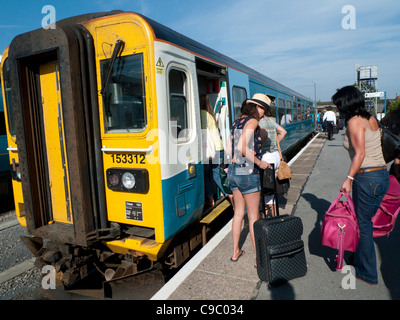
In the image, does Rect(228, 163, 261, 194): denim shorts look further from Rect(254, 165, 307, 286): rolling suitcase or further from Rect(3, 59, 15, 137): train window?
Rect(3, 59, 15, 137): train window

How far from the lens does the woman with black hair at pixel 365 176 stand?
9.18ft

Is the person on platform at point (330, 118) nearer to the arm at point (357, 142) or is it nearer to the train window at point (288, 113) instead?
the train window at point (288, 113)

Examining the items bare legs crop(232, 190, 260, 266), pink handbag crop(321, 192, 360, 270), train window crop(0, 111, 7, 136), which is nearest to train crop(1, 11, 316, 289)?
bare legs crop(232, 190, 260, 266)

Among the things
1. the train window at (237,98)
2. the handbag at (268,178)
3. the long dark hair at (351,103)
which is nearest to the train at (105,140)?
the handbag at (268,178)

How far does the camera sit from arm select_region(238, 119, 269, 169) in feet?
10.1

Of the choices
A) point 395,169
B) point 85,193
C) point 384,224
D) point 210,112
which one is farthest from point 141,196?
point 395,169

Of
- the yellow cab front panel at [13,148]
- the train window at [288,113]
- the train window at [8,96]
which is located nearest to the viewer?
the train window at [8,96]

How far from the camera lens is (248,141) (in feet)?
10.1

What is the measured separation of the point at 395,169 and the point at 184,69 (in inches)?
123

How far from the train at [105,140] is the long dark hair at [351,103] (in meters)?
1.56

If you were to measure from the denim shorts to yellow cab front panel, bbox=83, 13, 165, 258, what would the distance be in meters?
0.82

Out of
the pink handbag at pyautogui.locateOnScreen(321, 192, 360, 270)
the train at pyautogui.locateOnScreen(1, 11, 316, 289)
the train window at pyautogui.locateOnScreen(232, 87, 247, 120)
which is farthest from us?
the train window at pyautogui.locateOnScreen(232, 87, 247, 120)

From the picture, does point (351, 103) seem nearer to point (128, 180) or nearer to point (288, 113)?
point (128, 180)

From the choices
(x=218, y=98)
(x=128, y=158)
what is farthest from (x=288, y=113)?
(x=128, y=158)
